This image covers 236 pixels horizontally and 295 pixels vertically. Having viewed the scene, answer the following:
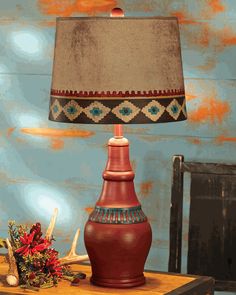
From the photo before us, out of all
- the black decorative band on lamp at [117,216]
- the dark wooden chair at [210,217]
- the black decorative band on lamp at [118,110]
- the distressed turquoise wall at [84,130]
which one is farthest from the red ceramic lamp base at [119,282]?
the distressed turquoise wall at [84,130]

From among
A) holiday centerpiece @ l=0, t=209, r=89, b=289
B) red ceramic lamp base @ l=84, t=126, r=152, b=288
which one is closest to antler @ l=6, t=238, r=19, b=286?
holiday centerpiece @ l=0, t=209, r=89, b=289

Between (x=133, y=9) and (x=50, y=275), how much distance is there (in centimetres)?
104

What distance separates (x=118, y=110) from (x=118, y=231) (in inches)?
12.4

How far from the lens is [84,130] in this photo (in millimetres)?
3318

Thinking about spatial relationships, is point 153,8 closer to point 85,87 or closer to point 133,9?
point 133,9

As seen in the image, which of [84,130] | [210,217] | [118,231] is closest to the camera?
[118,231]

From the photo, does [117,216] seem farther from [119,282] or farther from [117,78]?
[117,78]

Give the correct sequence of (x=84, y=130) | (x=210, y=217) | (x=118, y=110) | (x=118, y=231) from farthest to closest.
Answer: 1. (x=84, y=130)
2. (x=210, y=217)
3. (x=118, y=231)
4. (x=118, y=110)

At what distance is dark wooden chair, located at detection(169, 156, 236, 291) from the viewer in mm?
3004

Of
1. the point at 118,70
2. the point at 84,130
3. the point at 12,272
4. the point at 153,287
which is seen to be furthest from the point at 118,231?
the point at 84,130

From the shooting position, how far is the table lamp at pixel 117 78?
231cm

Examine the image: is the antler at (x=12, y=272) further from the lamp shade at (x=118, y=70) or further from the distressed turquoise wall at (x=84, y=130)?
the distressed turquoise wall at (x=84, y=130)

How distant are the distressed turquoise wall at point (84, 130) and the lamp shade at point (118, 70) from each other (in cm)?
78

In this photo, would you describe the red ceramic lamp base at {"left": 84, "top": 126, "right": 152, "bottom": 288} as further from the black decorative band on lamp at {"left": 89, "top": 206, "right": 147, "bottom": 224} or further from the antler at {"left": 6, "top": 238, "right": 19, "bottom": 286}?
the antler at {"left": 6, "top": 238, "right": 19, "bottom": 286}
